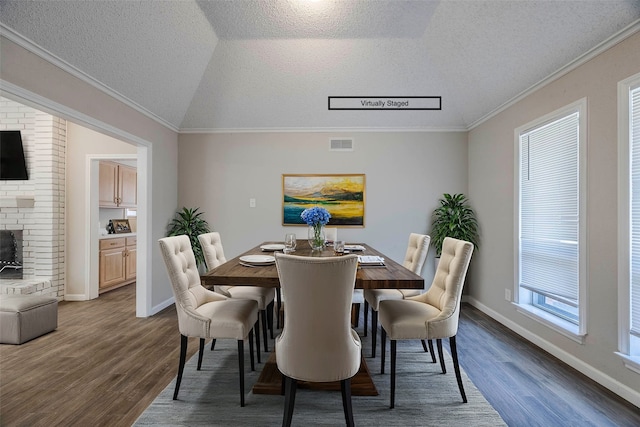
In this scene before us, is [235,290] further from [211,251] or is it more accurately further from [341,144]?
[341,144]

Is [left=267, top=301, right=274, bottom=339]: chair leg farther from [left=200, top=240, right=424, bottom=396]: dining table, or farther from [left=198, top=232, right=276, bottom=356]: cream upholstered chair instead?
[left=200, top=240, right=424, bottom=396]: dining table

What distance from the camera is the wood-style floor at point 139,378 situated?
1.83 metres

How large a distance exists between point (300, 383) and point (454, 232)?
2.84m

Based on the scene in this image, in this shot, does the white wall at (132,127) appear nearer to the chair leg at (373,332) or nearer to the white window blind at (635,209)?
the chair leg at (373,332)

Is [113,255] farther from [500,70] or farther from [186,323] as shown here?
[500,70]

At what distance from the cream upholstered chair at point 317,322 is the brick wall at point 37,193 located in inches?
163

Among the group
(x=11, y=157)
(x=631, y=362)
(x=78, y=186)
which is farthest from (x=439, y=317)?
(x=11, y=157)

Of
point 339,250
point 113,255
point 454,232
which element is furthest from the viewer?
point 113,255

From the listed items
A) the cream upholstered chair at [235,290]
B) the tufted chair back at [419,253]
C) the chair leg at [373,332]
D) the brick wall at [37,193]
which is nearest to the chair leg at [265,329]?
the cream upholstered chair at [235,290]

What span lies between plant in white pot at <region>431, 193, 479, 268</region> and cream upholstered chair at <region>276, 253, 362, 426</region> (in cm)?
297

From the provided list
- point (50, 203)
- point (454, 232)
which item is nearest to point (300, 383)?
point (454, 232)

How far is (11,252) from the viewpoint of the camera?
391 centimetres

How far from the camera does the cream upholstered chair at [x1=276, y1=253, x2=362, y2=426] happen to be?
1.38 m

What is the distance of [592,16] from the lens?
210 centimetres
